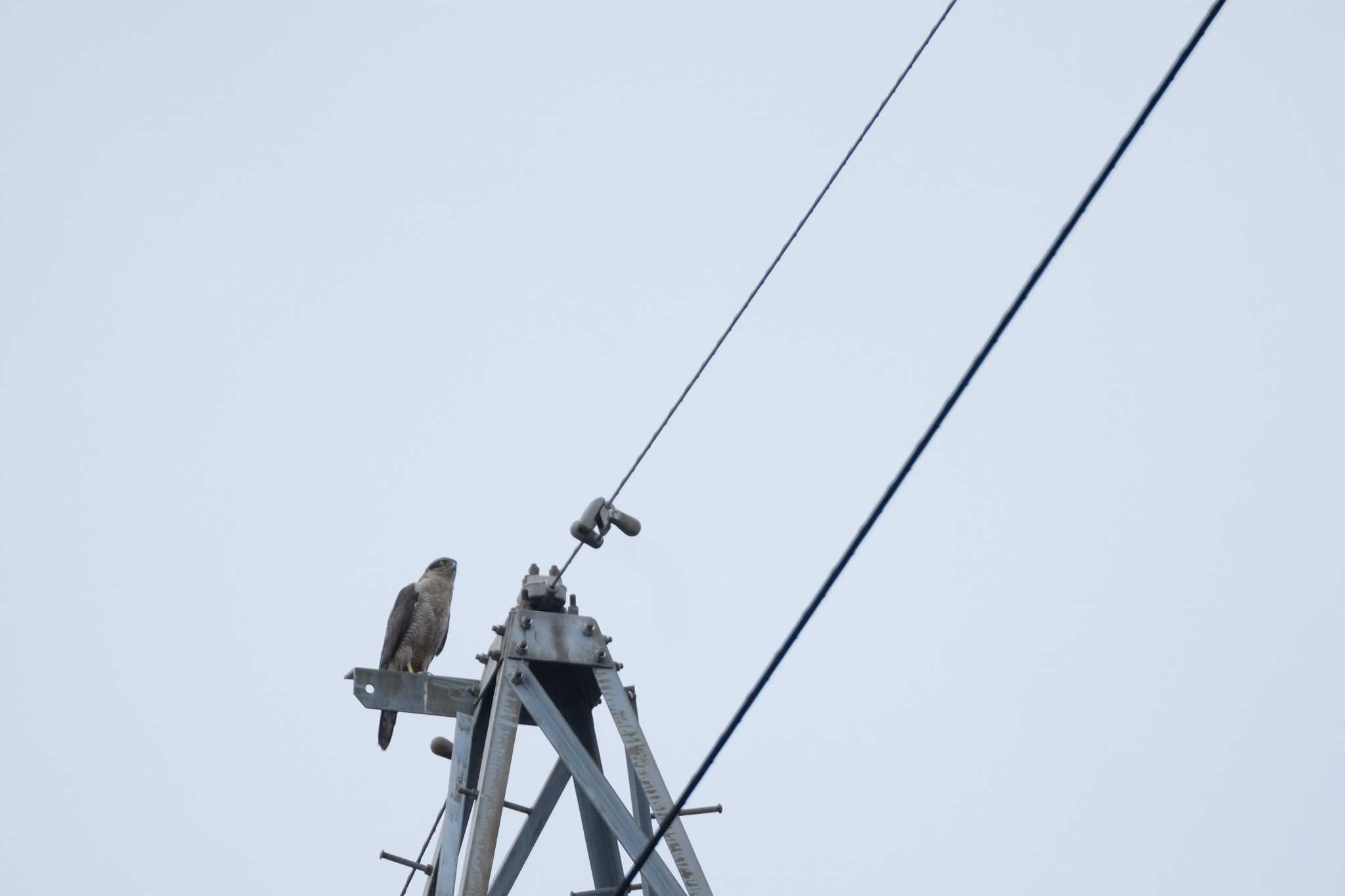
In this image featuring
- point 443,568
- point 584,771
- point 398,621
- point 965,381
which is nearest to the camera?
point 965,381

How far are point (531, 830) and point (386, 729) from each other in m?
3.06

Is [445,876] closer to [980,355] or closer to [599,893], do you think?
[599,893]

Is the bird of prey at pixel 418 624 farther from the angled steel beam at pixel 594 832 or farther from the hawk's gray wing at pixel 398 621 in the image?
the angled steel beam at pixel 594 832

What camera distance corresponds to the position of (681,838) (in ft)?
17.8

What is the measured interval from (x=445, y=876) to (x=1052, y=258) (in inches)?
140

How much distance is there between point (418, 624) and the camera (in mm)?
10594

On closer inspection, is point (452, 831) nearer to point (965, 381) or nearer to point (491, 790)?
point (491, 790)

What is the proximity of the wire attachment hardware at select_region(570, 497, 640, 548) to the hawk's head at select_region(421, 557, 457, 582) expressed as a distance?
17.1ft

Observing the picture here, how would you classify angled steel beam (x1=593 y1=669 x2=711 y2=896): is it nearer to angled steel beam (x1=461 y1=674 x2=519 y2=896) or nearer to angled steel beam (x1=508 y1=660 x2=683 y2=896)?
angled steel beam (x1=508 y1=660 x2=683 y2=896)

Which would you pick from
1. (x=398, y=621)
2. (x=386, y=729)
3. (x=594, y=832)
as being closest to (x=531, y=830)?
(x=594, y=832)

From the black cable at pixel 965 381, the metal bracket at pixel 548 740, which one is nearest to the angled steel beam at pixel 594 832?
the metal bracket at pixel 548 740

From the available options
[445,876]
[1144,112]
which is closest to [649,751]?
[445,876]

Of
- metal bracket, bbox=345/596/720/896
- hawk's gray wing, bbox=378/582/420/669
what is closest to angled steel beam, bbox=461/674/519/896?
metal bracket, bbox=345/596/720/896

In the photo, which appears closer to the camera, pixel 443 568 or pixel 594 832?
pixel 594 832
